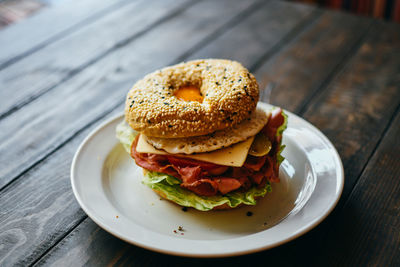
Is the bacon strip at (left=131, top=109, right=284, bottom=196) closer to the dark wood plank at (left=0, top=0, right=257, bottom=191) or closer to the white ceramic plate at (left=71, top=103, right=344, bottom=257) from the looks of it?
the white ceramic plate at (left=71, top=103, right=344, bottom=257)

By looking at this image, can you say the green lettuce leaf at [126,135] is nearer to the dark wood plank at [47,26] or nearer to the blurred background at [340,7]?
the dark wood plank at [47,26]

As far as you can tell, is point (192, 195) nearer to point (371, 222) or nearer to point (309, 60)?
point (371, 222)

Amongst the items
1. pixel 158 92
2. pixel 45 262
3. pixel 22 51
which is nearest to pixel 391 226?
pixel 158 92

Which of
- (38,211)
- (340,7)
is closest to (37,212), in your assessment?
(38,211)

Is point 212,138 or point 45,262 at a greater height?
point 212,138

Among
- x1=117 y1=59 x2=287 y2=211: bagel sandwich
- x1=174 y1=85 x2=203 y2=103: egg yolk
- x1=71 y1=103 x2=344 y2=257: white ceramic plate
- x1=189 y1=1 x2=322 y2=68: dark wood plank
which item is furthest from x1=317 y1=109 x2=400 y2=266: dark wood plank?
x1=189 y1=1 x2=322 y2=68: dark wood plank

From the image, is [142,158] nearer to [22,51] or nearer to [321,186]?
[321,186]
